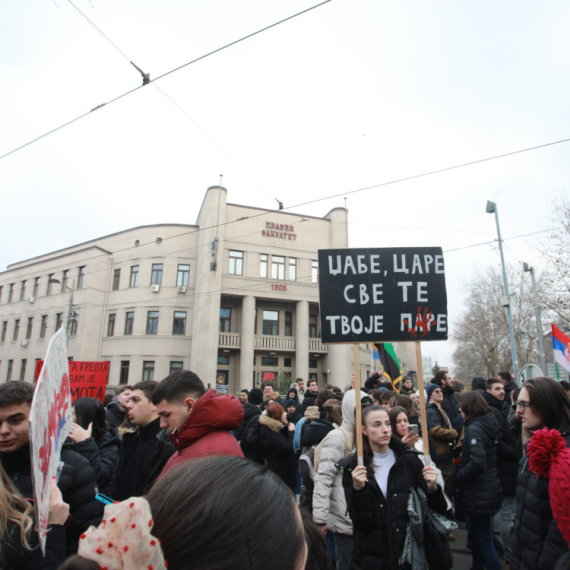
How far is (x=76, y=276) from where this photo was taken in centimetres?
3425

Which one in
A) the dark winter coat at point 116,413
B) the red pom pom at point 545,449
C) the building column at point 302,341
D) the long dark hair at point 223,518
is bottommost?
the dark winter coat at point 116,413

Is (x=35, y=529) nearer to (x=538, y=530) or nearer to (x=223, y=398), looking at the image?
(x=223, y=398)

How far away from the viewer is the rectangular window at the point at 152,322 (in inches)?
1214

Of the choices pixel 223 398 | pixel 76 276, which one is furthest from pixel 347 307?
pixel 76 276

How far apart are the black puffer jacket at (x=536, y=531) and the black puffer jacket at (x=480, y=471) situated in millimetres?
1444

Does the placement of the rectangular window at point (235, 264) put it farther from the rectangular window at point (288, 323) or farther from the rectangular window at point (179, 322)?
the rectangular window at point (288, 323)

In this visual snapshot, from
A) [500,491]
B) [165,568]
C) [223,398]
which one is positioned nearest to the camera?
[165,568]

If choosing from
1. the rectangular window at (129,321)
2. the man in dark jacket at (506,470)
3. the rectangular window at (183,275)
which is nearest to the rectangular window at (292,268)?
the rectangular window at (183,275)

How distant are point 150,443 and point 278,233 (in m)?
28.7

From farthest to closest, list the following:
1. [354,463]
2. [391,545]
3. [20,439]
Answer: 1. [354,463]
2. [391,545]
3. [20,439]

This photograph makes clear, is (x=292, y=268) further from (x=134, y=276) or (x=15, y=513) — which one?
(x=15, y=513)

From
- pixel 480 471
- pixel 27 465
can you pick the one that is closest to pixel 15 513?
pixel 27 465

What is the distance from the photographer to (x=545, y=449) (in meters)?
2.64

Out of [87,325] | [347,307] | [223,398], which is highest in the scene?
[87,325]
